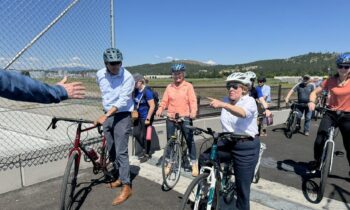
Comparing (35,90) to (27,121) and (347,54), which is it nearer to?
(347,54)

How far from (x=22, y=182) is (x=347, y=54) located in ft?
17.9

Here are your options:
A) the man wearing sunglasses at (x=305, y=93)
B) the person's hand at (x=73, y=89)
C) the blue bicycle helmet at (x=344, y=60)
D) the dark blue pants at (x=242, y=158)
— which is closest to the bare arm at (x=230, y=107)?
the dark blue pants at (x=242, y=158)

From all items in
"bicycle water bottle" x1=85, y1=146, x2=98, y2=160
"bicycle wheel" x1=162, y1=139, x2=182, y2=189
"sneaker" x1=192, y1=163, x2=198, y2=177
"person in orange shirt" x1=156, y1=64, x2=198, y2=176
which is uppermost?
"person in orange shirt" x1=156, y1=64, x2=198, y2=176

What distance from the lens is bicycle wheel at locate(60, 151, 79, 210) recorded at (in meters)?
4.14

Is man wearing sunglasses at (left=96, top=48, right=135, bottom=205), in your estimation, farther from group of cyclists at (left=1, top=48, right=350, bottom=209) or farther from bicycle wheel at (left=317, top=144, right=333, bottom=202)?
bicycle wheel at (left=317, top=144, right=333, bottom=202)

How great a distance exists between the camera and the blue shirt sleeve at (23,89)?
1743 millimetres

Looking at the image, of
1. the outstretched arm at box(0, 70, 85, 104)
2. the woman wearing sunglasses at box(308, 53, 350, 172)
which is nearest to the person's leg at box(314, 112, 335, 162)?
the woman wearing sunglasses at box(308, 53, 350, 172)

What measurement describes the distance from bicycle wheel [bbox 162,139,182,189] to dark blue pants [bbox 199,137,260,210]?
5.36 feet

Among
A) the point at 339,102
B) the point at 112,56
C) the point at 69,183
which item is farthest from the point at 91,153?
the point at 339,102

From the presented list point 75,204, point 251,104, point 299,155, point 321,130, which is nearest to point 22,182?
point 75,204

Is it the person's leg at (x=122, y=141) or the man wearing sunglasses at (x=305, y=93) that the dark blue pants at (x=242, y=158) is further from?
the man wearing sunglasses at (x=305, y=93)

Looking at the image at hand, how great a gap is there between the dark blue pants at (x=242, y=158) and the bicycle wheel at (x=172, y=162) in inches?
64.3

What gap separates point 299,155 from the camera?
7.69 meters

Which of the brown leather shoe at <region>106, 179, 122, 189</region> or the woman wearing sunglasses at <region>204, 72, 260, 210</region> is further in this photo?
the brown leather shoe at <region>106, 179, 122, 189</region>
